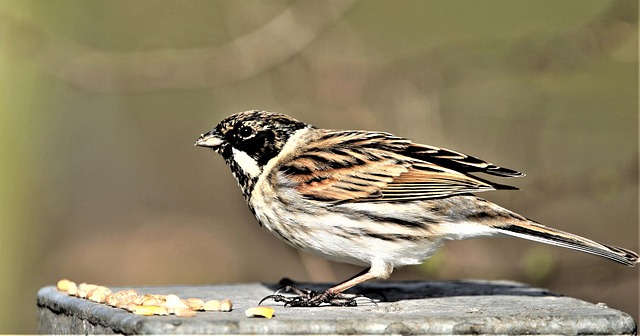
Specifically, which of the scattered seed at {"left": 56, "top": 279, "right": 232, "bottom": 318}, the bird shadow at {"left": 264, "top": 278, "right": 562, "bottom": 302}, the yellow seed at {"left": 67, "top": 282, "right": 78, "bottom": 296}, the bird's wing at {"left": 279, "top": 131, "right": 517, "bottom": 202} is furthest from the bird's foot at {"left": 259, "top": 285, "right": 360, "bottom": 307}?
the yellow seed at {"left": 67, "top": 282, "right": 78, "bottom": 296}

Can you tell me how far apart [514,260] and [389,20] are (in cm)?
404

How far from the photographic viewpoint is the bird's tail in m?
5.31

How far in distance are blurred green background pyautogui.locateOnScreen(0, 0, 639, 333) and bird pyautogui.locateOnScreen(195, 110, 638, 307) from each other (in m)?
1.66

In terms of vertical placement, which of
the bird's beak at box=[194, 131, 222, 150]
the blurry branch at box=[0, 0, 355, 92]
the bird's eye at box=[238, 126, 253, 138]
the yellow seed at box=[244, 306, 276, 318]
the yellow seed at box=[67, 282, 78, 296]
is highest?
the blurry branch at box=[0, 0, 355, 92]

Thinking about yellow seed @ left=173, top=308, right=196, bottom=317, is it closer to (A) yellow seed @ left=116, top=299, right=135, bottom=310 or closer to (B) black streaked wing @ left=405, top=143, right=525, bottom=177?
(A) yellow seed @ left=116, top=299, right=135, bottom=310

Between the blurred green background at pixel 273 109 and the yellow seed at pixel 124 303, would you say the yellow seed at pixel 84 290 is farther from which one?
the blurred green background at pixel 273 109

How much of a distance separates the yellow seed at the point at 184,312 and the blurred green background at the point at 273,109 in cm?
318

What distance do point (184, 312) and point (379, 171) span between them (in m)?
1.73

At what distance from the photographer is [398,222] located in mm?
5629

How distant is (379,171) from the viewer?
5.76m

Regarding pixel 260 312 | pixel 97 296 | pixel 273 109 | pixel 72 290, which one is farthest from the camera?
pixel 273 109

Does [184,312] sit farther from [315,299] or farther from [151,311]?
[315,299]

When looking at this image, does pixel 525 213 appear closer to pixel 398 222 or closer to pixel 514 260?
pixel 514 260

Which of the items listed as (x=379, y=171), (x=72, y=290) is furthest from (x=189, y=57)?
(x=72, y=290)
